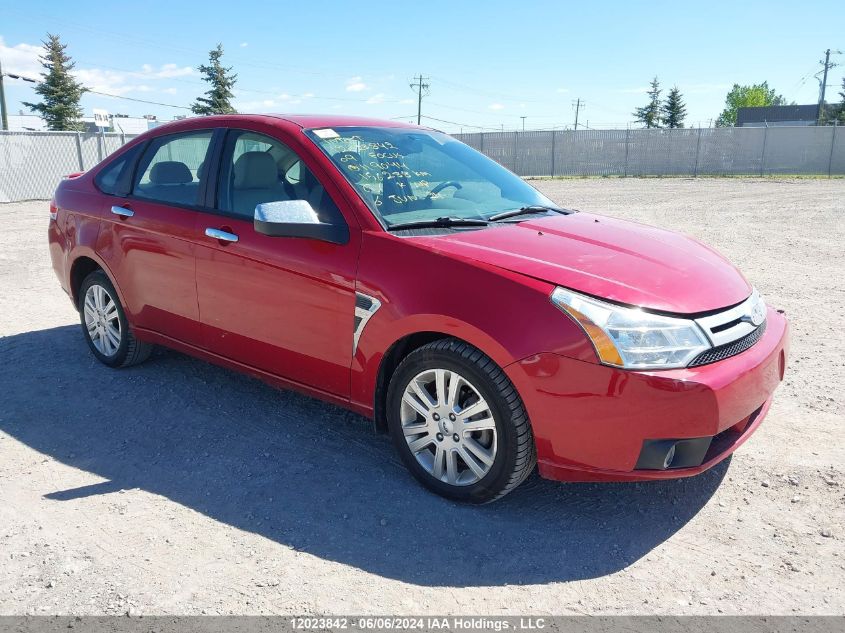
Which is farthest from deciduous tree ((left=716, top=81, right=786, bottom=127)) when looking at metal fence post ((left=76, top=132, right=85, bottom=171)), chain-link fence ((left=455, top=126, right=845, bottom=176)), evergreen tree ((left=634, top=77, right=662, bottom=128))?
metal fence post ((left=76, top=132, right=85, bottom=171))

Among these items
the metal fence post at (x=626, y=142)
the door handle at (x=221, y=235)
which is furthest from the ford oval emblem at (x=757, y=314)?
the metal fence post at (x=626, y=142)

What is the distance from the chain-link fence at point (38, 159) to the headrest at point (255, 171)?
19023mm

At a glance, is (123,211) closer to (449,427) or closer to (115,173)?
(115,173)

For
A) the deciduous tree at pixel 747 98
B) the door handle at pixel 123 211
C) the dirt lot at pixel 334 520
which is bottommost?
the dirt lot at pixel 334 520

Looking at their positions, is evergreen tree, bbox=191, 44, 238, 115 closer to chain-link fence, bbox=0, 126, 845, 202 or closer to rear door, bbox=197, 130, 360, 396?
chain-link fence, bbox=0, 126, 845, 202

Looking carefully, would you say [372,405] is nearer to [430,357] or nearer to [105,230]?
[430,357]

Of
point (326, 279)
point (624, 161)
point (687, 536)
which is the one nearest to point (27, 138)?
point (326, 279)

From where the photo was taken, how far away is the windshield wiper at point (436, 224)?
3.51 meters

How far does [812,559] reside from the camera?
113 inches

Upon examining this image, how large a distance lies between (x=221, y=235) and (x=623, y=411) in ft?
8.03

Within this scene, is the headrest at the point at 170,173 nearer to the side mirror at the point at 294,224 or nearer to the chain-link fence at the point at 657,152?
the side mirror at the point at 294,224

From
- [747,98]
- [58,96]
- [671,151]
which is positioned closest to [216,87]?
[58,96]

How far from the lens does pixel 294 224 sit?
11.3ft

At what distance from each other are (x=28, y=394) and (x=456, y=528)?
327 cm
